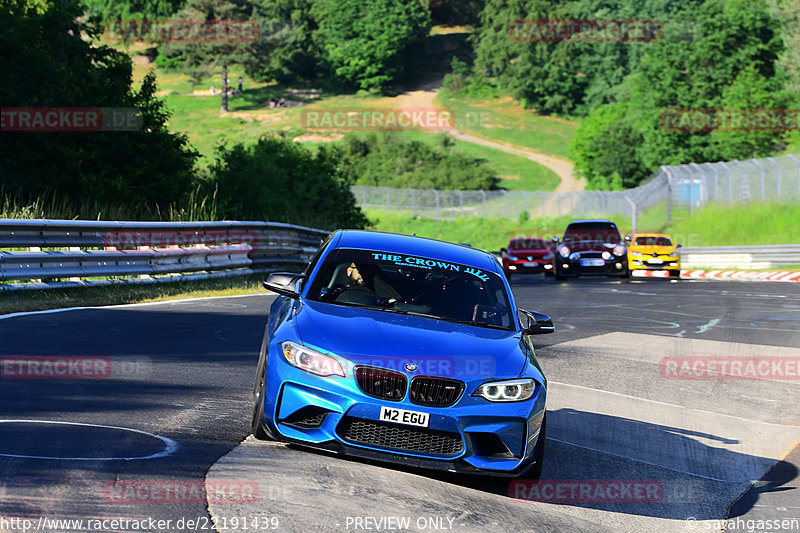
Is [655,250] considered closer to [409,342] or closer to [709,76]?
[409,342]

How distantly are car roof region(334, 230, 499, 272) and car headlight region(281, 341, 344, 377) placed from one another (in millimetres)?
1710

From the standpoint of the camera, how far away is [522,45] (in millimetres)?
130125

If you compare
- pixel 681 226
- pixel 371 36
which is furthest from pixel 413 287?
pixel 371 36

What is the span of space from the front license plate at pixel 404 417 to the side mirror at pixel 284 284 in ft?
4.96

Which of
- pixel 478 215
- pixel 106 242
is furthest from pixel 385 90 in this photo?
pixel 106 242

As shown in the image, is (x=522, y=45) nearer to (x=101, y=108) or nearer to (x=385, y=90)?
(x=385, y=90)

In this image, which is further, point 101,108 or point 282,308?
point 101,108

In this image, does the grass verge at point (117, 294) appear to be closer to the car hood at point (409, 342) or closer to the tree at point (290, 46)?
the car hood at point (409, 342)

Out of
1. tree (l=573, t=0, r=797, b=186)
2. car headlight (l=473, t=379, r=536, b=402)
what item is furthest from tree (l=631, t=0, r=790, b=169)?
car headlight (l=473, t=379, r=536, b=402)

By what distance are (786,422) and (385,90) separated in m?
141

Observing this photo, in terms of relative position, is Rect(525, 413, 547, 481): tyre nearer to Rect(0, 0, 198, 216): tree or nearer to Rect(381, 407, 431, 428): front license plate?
Rect(381, 407, 431, 428): front license plate

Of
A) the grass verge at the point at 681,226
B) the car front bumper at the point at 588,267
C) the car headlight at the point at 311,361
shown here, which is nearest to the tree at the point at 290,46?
the grass verge at the point at 681,226

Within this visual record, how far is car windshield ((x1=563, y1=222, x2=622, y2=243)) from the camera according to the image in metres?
30.8

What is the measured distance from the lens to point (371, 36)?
148750mm
